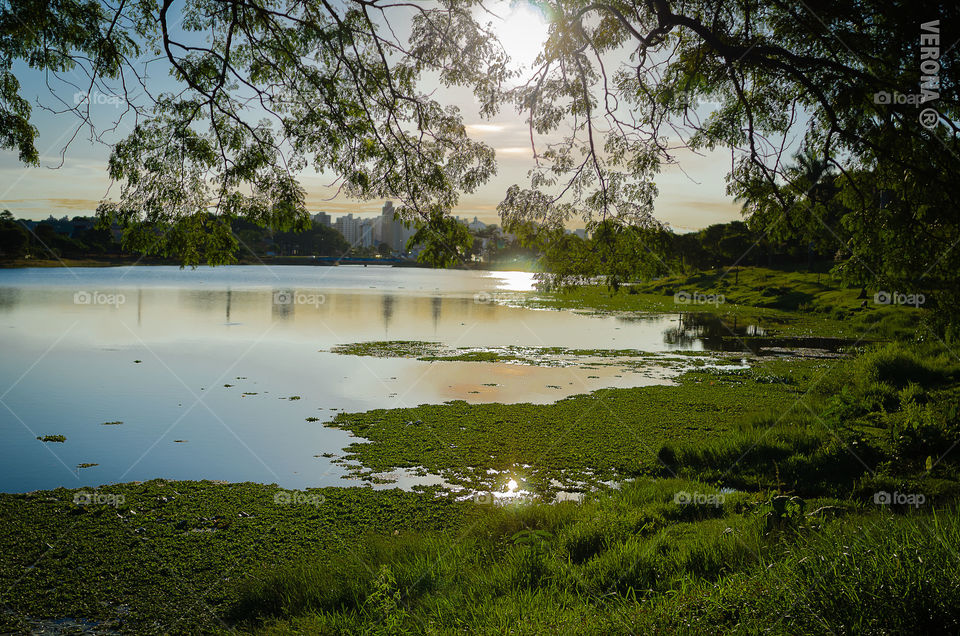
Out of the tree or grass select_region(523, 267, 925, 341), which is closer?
grass select_region(523, 267, 925, 341)

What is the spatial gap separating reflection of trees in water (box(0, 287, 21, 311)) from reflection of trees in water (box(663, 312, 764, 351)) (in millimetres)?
41071

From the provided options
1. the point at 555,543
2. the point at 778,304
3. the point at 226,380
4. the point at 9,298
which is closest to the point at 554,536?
the point at 555,543

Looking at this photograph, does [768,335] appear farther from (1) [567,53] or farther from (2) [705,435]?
(1) [567,53]

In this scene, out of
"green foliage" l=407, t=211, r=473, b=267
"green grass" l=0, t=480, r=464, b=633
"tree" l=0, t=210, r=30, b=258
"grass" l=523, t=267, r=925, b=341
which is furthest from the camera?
"tree" l=0, t=210, r=30, b=258

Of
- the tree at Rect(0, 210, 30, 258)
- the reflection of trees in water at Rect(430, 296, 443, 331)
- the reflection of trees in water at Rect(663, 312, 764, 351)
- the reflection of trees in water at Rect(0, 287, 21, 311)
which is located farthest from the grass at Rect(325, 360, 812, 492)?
the tree at Rect(0, 210, 30, 258)

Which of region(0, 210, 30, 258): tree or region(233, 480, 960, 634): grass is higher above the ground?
region(0, 210, 30, 258): tree

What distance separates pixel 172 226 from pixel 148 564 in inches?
222

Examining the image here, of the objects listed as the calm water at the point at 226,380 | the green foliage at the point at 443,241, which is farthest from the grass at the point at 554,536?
the green foliage at the point at 443,241

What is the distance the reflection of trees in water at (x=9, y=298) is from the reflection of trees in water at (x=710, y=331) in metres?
41.1

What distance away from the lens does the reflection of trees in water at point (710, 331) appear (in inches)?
1169

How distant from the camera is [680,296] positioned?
58.0 m

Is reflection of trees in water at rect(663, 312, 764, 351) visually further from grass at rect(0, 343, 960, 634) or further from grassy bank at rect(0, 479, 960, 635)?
grassy bank at rect(0, 479, 960, 635)

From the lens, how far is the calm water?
11180 mm

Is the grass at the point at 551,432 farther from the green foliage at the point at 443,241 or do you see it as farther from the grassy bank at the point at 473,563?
the green foliage at the point at 443,241
